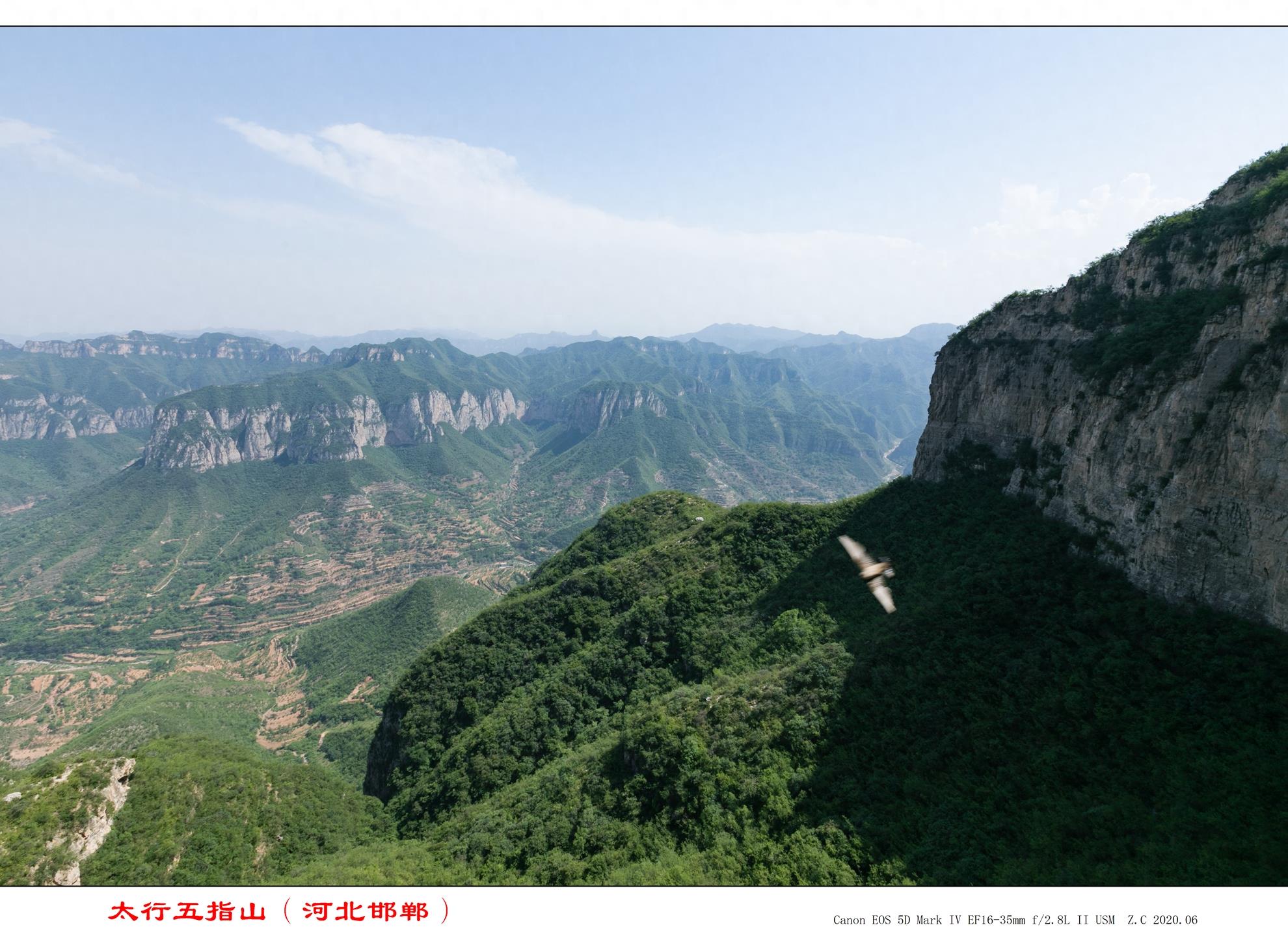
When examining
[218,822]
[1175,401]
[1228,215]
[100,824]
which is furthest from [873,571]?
[100,824]

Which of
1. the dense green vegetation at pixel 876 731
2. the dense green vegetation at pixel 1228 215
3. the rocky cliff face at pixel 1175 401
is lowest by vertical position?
the dense green vegetation at pixel 876 731

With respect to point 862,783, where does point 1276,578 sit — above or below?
above

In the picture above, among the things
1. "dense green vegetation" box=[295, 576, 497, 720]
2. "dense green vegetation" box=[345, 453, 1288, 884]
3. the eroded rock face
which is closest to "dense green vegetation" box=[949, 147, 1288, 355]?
"dense green vegetation" box=[345, 453, 1288, 884]

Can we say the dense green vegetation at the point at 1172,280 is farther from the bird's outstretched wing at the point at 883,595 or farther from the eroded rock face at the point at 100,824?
the eroded rock face at the point at 100,824

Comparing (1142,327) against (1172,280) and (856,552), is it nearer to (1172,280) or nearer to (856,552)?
(1172,280)

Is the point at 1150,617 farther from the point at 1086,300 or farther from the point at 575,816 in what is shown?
the point at 575,816

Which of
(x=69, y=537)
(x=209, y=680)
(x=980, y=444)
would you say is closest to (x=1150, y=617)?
(x=980, y=444)

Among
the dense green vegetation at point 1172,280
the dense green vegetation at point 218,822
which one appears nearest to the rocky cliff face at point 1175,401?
the dense green vegetation at point 1172,280
